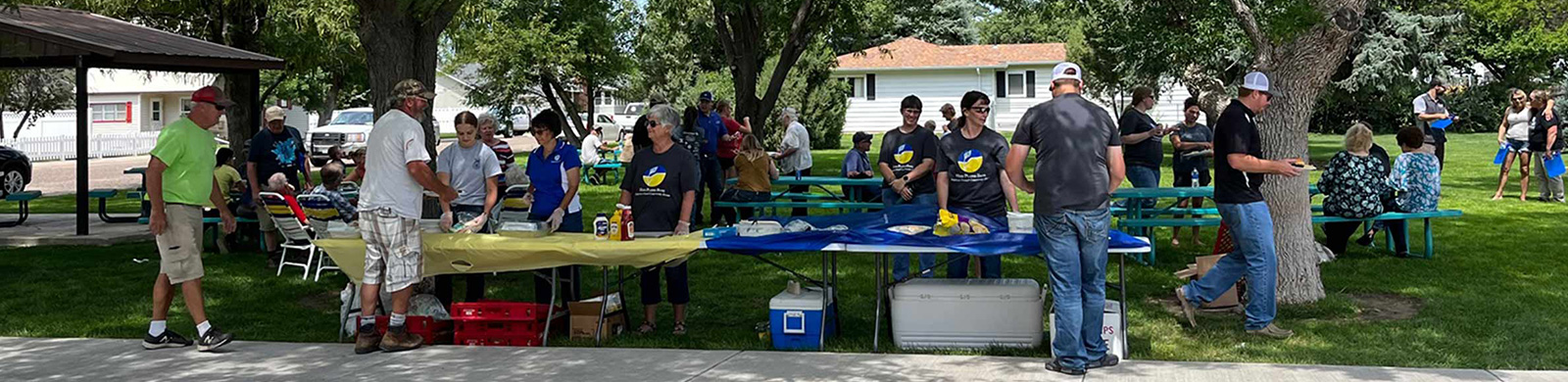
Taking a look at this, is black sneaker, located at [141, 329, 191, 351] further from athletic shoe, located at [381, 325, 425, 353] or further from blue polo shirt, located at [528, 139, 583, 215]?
blue polo shirt, located at [528, 139, 583, 215]

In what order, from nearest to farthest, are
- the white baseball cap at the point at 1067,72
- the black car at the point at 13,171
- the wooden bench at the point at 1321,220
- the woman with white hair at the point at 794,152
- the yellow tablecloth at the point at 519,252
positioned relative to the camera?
the white baseball cap at the point at 1067,72 < the yellow tablecloth at the point at 519,252 < the wooden bench at the point at 1321,220 < the woman with white hair at the point at 794,152 < the black car at the point at 13,171

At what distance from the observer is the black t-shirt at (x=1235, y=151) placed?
24.8 feet

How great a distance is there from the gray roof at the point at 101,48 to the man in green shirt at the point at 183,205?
6179 millimetres

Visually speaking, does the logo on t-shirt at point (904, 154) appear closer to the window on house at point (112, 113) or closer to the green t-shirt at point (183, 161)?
the green t-shirt at point (183, 161)

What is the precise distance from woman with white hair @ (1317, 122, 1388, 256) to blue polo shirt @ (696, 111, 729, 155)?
18.3 ft

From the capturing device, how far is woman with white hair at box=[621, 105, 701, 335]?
8078 millimetres

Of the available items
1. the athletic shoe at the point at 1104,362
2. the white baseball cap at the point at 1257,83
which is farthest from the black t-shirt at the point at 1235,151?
the athletic shoe at the point at 1104,362

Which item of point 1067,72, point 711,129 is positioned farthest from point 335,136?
point 1067,72

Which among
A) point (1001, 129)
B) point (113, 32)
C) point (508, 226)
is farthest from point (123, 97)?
point (508, 226)

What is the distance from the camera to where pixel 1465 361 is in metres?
7.18

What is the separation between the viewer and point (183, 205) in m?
7.72

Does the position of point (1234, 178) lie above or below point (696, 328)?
above

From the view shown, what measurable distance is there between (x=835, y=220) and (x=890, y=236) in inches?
37.2

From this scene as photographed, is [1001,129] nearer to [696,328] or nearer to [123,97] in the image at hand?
[123,97]
